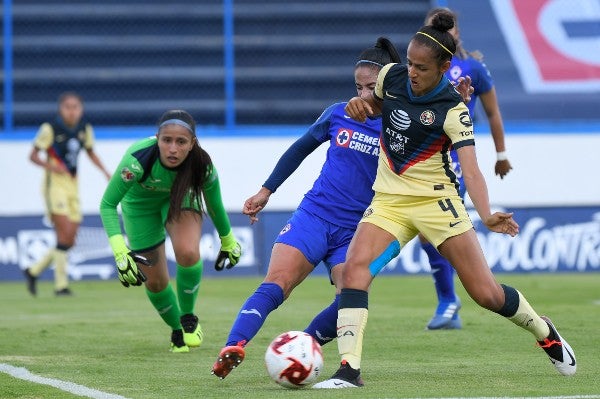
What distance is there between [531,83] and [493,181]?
2.19 metres

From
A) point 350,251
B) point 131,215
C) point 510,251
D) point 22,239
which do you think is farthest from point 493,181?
point 350,251

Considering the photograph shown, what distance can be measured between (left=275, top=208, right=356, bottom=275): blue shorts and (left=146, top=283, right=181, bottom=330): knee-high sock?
1955 mm

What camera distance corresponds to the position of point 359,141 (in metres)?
7.80

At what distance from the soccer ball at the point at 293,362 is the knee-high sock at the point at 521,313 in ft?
3.64

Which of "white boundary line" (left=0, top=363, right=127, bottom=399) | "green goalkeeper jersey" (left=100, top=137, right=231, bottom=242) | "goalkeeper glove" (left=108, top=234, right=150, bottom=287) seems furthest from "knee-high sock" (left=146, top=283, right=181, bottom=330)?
"white boundary line" (left=0, top=363, right=127, bottom=399)

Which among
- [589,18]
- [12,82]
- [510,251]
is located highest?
[589,18]

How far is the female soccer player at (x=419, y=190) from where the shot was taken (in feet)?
22.8

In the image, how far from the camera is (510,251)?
18391 mm

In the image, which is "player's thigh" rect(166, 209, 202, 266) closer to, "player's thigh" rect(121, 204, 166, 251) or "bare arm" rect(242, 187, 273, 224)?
"player's thigh" rect(121, 204, 166, 251)

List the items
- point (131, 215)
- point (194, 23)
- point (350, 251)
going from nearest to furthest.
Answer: point (350, 251) < point (131, 215) < point (194, 23)

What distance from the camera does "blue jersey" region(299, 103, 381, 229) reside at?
307 inches

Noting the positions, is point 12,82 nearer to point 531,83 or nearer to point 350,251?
point 531,83

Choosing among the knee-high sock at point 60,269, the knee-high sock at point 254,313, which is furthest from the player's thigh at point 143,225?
the knee-high sock at point 60,269

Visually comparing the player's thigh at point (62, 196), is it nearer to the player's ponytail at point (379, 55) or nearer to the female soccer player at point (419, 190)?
the player's ponytail at point (379, 55)
